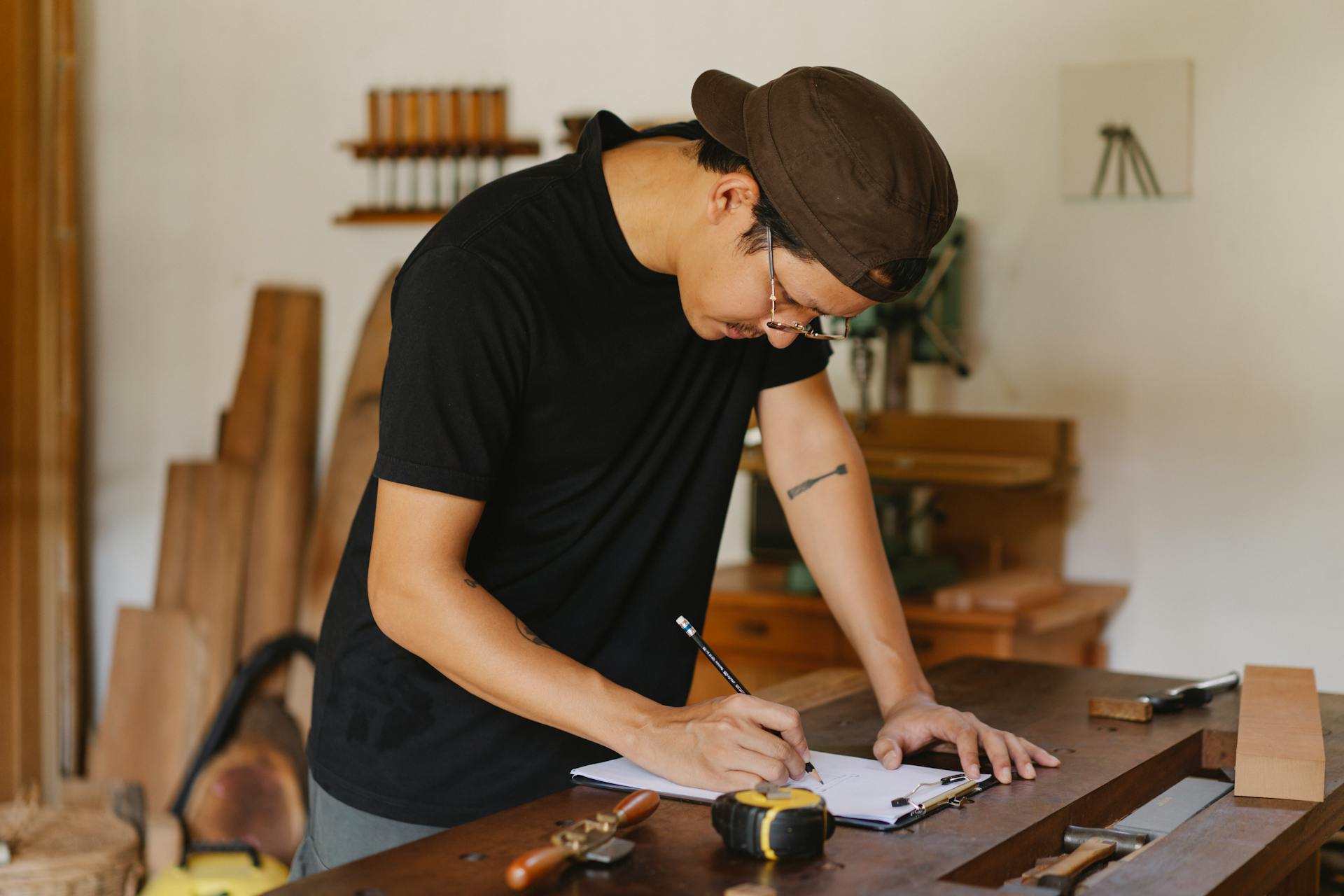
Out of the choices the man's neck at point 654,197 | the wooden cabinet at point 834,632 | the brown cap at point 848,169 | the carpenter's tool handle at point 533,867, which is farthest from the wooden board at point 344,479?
the carpenter's tool handle at point 533,867

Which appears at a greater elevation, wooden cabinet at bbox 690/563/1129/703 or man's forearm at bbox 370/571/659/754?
man's forearm at bbox 370/571/659/754

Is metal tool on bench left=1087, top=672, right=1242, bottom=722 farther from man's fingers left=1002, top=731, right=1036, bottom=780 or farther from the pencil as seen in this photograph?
the pencil

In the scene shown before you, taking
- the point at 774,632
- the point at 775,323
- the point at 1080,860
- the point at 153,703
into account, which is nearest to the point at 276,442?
the point at 153,703

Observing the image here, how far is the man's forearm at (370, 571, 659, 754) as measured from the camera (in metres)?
1.41

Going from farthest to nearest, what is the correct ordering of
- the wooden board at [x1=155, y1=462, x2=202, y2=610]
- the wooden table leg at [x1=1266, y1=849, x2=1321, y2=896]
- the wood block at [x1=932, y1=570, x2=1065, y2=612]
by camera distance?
the wooden board at [x1=155, y1=462, x2=202, y2=610] → the wood block at [x1=932, y1=570, x2=1065, y2=612] → the wooden table leg at [x1=1266, y1=849, x2=1321, y2=896]

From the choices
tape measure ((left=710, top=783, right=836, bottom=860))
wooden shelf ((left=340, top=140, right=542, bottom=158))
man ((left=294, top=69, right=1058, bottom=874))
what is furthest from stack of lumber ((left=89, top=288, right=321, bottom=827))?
tape measure ((left=710, top=783, right=836, bottom=860))

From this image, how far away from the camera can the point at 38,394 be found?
13.0 ft

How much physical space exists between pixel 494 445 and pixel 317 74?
9.55 ft

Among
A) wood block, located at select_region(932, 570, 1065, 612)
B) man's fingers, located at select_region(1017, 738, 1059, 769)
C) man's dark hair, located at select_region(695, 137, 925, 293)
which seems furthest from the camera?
wood block, located at select_region(932, 570, 1065, 612)

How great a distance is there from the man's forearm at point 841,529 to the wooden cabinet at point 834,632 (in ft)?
4.04

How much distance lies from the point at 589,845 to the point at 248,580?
117 inches

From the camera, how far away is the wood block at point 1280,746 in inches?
57.7

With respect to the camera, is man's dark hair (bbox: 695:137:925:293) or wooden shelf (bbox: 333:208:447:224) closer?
man's dark hair (bbox: 695:137:925:293)

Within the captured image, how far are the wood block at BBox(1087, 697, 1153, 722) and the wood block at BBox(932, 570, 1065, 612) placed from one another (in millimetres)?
1243
